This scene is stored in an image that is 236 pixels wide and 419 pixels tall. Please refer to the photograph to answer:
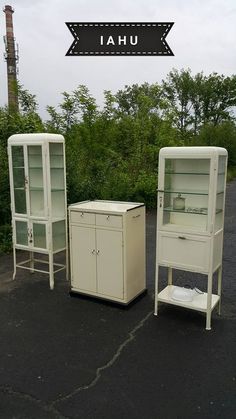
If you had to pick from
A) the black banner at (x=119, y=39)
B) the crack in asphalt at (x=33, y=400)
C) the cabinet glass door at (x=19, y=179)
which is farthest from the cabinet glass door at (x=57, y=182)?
the crack in asphalt at (x=33, y=400)

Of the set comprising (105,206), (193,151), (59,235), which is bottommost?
(59,235)

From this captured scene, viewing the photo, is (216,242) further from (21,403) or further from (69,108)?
(69,108)

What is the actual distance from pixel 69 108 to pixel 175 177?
15.4 ft

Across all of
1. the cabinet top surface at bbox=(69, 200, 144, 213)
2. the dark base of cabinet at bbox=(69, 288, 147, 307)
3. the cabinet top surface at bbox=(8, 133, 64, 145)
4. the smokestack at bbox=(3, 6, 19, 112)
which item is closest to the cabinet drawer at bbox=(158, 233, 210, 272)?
the cabinet top surface at bbox=(69, 200, 144, 213)

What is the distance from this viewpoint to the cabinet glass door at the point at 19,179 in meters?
4.18

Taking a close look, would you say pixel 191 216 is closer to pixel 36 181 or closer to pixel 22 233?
pixel 36 181

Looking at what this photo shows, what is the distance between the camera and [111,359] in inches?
105

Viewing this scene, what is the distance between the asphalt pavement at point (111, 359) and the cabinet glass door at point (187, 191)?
37.7 inches

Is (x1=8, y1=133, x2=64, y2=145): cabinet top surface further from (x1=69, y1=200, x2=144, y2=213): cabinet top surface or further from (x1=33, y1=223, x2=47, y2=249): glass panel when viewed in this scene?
(x1=33, y1=223, x2=47, y2=249): glass panel

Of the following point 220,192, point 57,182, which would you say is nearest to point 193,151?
point 220,192

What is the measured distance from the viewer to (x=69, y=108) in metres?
7.45

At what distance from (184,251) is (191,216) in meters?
0.52

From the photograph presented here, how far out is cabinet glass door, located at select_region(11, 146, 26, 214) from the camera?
4.18 meters

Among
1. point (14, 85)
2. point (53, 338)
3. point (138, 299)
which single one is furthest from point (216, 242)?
point (14, 85)
